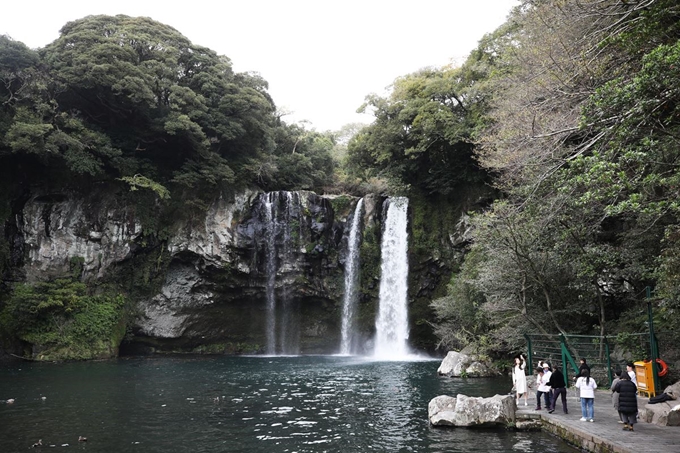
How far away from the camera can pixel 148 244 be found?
92.6 ft

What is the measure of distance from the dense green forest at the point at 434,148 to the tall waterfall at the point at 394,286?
1601 millimetres

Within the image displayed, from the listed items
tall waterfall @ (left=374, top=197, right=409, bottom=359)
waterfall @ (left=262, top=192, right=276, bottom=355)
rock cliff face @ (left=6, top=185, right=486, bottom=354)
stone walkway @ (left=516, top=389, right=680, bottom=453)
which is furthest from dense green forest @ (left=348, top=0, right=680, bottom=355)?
waterfall @ (left=262, top=192, right=276, bottom=355)

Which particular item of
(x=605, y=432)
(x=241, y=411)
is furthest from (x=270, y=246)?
(x=605, y=432)

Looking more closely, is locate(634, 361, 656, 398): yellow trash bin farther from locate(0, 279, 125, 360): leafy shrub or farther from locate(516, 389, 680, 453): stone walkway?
locate(0, 279, 125, 360): leafy shrub

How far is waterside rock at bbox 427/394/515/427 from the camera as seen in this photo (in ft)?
33.3

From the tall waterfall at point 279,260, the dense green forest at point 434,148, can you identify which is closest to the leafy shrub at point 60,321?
the dense green forest at point 434,148

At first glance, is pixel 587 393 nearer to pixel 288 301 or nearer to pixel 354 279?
pixel 354 279

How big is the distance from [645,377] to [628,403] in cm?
253

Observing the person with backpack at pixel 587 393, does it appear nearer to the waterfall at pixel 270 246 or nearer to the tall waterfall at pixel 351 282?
the tall waterfall at pixel 351 282

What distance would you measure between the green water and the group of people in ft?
3.45

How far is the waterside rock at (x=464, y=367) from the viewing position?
18.5 meters

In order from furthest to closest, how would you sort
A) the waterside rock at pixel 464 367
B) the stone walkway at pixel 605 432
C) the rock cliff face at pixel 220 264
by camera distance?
1. the rock cliff face at pixel 220 264
2. the waterside rock at pixel 464 367
3. the stone walkway at pixel 605 432

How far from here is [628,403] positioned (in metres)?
8.41

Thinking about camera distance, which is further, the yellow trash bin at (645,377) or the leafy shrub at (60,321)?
the leafy shrub at (60,321)
